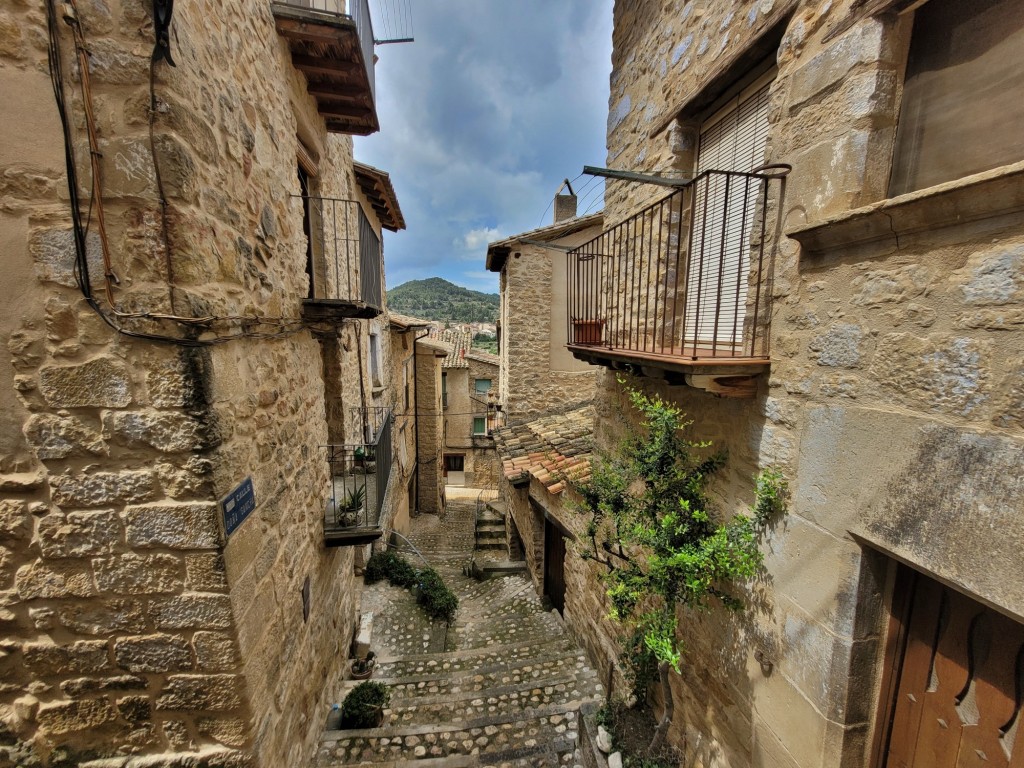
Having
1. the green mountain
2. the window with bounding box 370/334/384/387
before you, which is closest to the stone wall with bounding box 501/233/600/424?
the window with bounding box 370/334/384/387

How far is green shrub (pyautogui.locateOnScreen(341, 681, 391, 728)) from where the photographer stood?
4453 millimetres

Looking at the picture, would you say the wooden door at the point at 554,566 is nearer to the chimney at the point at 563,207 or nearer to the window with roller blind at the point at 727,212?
the window with roller blind at the point at 727,212

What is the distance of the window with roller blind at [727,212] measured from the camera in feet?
8.61

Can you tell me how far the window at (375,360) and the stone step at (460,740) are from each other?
6.14 metres

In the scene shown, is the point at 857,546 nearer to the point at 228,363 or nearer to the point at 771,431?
the point at 771,431

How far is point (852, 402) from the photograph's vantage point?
1.88m

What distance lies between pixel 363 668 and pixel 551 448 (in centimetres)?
428

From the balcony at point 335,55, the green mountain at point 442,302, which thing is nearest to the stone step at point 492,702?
the balcony at point 335,55

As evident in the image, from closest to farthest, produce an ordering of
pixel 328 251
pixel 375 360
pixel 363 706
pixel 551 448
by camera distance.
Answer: pixel 363 706 → pixel 328 251 → pixel 551 448 → pixel 375 360

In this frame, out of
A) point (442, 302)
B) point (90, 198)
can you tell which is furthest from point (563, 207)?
point (442, 302)

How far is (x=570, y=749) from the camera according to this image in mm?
4121

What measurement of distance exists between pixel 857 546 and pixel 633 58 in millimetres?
4785

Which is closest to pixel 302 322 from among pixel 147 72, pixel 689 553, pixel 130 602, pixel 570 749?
pixel 147 72

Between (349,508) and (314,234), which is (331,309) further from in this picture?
(349,508)
